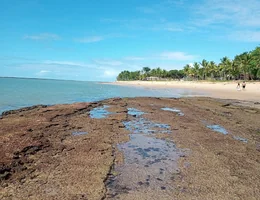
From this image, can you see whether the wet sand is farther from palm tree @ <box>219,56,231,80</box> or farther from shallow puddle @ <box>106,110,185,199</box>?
palm tree @ <box>219,56,231,80</box>

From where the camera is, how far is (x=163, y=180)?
15.8ft

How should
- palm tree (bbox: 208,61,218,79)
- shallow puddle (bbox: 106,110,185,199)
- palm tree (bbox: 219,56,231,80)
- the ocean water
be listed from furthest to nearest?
1. palm tree (bbox: 208,61,218,79)
2. palm tree (bbox: 219,56,231,80)
3. the ocean water
4. shallow puddle (bbox: 106,110,185,199)

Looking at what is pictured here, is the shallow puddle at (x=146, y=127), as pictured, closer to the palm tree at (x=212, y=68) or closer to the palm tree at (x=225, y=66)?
the palm tree at (x=225, y=66)

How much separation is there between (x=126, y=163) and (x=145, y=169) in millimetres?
552

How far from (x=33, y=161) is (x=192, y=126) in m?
7.07

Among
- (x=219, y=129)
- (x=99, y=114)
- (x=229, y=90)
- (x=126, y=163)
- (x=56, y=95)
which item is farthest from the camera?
(x=229, y=90)

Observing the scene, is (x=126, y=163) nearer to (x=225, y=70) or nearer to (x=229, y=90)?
(x=229, y=90)

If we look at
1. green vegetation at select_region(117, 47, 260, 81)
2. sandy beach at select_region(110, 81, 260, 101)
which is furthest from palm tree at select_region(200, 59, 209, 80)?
sandy beach at select_region(110, 81, 260, 101)

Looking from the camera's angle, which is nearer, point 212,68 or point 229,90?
point 229,90

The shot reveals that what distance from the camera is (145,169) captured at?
17.8 ft

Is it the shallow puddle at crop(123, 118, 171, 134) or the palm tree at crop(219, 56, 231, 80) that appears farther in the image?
the palm tree at crop(219, 56, 231, 80)

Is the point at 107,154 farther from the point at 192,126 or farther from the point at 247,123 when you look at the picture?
the point at 247,123

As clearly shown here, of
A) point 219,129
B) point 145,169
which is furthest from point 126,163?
point 219,129

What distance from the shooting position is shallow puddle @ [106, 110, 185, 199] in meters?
4.27
